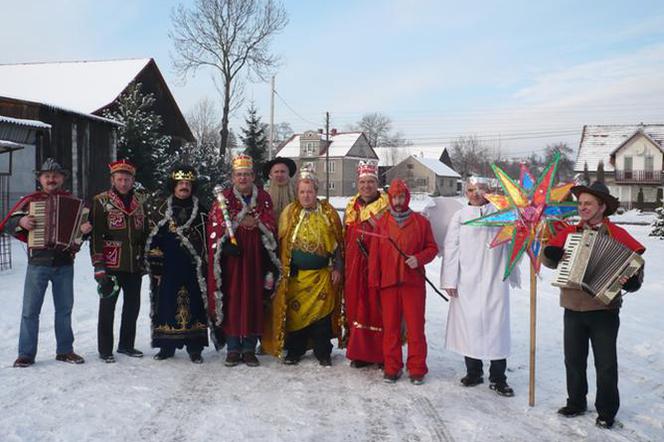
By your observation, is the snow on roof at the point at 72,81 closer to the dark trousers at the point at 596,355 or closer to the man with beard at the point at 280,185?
the man with beard at the point at 280,185

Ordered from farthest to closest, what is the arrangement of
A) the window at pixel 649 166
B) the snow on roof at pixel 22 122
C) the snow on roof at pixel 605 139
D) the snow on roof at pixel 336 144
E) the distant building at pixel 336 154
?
the snow on roof at pixel 336 144 → the distant building at pixel 336 154 → the snow on roof at pixel 605 139 → the window at pixel 649 166 → the snow on roof at pixel 22 122

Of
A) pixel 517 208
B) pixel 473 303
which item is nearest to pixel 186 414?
pixel 473 303

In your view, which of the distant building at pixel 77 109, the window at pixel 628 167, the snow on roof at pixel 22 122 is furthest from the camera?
the window at pixel 628 167

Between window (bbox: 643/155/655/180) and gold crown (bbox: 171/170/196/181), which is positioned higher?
window (bbox: 643/155/655/180)

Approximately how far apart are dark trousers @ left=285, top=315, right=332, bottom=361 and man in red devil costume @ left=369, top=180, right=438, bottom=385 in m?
0.72

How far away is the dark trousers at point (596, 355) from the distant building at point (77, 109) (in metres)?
9.78

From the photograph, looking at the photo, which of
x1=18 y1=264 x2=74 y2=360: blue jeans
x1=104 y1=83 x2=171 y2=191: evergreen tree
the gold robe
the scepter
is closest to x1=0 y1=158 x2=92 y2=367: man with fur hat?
x1=18 y1=264 x2=74 y2=360: blue jeans

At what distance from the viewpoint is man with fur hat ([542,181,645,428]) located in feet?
13.3

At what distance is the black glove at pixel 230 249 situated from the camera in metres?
5.31

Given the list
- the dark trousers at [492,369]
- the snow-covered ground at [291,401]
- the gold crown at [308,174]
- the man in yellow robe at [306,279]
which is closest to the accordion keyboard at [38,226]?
the snow-covered ground at [291,401]

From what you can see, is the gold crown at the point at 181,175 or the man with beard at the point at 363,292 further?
the gold crown at the point at 181,175

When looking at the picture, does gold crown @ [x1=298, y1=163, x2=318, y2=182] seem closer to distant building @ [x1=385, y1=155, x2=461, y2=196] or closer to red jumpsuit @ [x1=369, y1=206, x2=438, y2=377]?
red jumpsuit @ [x1=369, y1=206, x2=438, y2=377]

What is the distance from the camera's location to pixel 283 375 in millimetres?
5223

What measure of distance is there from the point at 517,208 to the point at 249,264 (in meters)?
2.56
